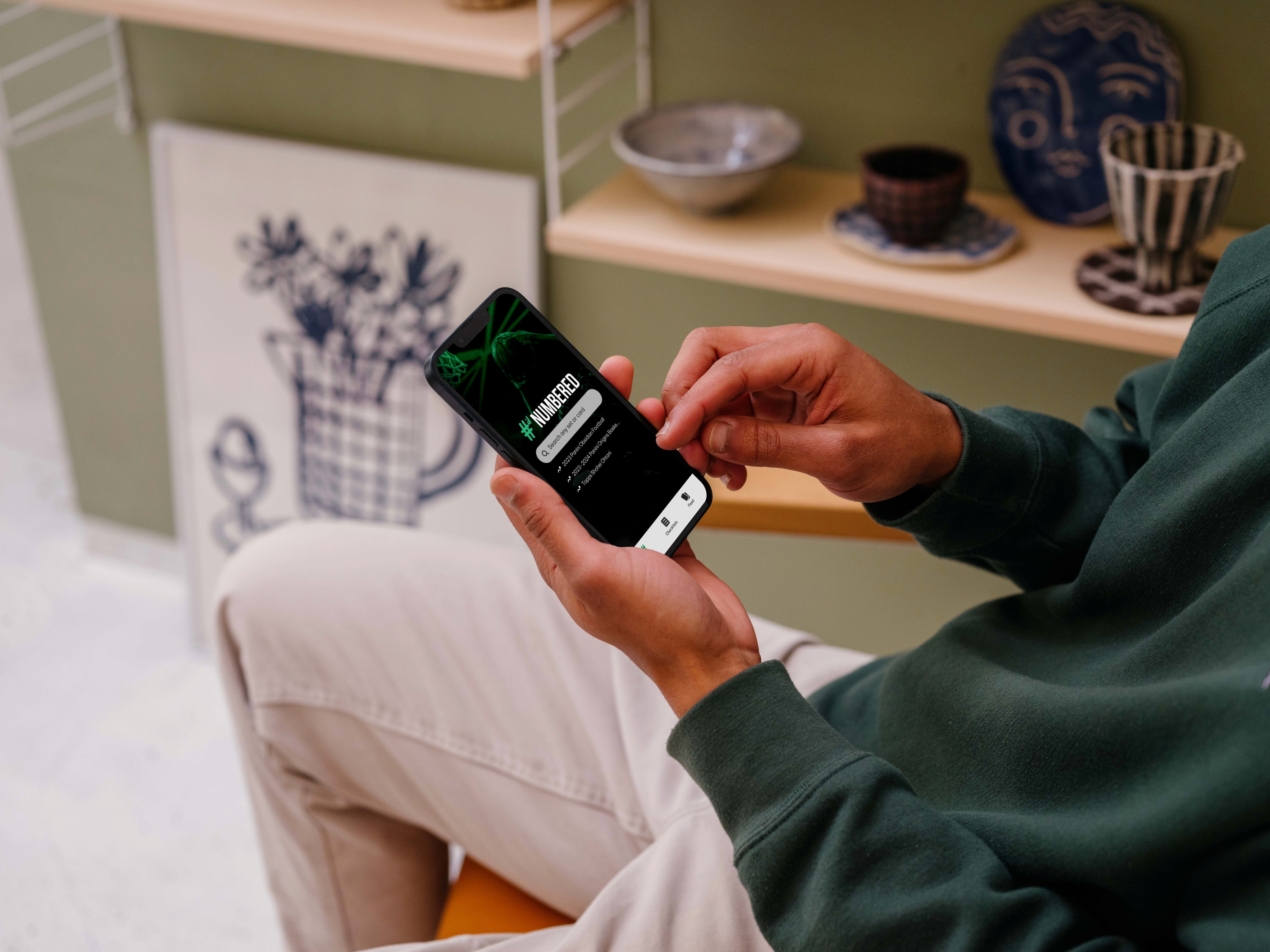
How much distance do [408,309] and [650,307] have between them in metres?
0.32

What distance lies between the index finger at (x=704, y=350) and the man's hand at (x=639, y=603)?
0.33 ft

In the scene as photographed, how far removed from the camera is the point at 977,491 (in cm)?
71

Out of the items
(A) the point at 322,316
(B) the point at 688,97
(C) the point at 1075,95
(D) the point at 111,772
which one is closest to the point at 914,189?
(C) the point at 1075,95

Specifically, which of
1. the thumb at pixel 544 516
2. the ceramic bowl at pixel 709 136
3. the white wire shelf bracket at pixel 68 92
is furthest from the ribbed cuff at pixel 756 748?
the white wire shelf bracket at pixel 68 92

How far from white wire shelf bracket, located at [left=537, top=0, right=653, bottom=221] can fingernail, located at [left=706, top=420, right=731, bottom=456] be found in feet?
1.74

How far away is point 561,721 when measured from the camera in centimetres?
81

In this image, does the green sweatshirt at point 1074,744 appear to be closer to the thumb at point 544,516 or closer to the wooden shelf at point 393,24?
the thumb at point 544,516

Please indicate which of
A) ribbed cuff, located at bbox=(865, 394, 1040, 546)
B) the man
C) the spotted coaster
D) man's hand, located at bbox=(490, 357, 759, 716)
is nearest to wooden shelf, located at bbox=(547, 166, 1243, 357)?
the spotted coaster

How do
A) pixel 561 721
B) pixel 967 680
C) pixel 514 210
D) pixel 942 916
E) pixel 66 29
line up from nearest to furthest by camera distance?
pixel 942 916 < pixel 967 680 < pixel 561 721 < pixel 514 210 < pixel 66 29

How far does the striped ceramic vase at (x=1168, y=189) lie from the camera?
2.93 ft

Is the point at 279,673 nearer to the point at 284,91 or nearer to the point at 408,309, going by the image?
the point at 408,309

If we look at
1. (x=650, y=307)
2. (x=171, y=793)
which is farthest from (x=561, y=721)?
(x=171, y=793)

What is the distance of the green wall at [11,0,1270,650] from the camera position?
1.11m

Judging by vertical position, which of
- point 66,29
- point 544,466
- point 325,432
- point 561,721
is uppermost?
point 66,29
